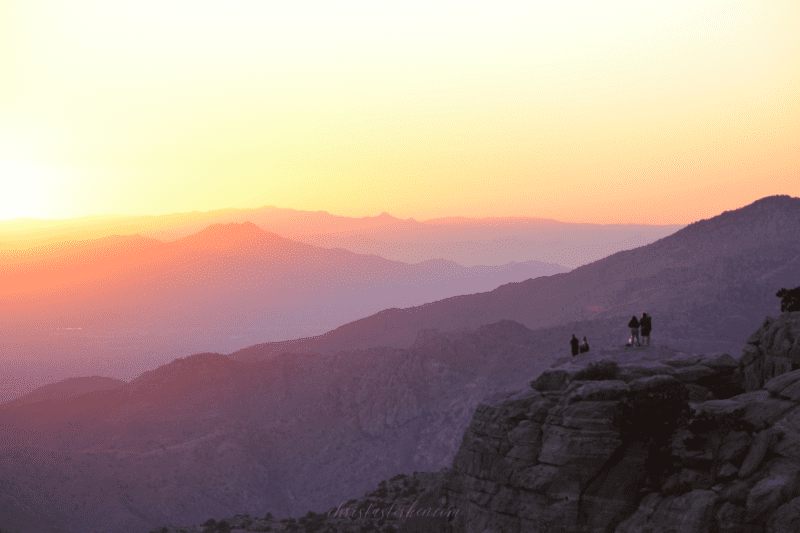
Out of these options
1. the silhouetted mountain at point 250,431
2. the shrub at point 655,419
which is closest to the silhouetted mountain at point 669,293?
the silhouetted mountain at point 250,431

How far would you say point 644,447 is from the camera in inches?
1315

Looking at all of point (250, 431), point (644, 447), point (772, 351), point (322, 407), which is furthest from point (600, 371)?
point (322, 407)

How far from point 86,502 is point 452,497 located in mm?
70546

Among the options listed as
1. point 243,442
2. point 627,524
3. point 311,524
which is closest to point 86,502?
point 243,442

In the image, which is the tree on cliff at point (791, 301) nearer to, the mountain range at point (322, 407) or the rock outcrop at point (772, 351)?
the rock outcrop at point (772, 351)

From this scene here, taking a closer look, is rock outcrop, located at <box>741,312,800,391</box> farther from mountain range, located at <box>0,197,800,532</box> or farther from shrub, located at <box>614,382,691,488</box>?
mountain range, located at <box>0,197,800,532</box>

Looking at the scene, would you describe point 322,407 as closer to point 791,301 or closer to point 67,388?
point 67,388

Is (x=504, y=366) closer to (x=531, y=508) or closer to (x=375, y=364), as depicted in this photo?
(x=375, y=364)

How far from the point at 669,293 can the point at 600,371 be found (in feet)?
334

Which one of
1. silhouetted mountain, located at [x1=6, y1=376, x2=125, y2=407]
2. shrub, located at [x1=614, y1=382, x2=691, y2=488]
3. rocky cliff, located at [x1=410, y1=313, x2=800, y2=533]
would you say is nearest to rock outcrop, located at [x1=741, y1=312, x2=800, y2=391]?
rocky cliff, located at [x1=410, y1=313, x2=800, y2=533]

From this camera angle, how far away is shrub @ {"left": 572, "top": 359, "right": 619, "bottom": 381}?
1486 inches

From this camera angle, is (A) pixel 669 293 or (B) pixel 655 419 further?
(A) pixel 669 293

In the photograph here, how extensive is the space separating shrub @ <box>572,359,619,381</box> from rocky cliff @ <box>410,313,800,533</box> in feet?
0.19

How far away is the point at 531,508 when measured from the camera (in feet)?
118
